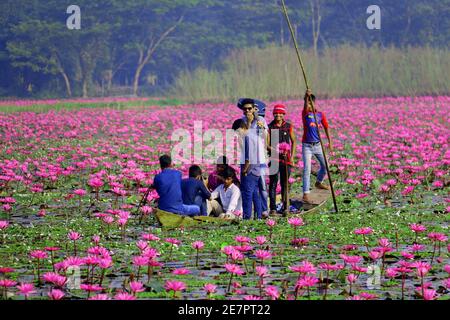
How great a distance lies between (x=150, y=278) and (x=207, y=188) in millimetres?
3758

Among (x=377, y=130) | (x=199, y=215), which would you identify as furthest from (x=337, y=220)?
(x=377, y=130)

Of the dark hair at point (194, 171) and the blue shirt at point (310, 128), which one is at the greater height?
the blue shirt at point (310, 128)

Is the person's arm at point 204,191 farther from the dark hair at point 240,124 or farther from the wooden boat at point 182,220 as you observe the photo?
the dark hair at point 240,124

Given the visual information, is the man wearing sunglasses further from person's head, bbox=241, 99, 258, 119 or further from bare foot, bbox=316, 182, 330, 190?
bare foot, bbox=316, 182, 330, 190

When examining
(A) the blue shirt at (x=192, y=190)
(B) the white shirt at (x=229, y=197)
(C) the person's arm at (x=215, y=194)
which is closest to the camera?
(A) the blue shirt at (x=192, y=190)

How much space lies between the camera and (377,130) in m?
21.6

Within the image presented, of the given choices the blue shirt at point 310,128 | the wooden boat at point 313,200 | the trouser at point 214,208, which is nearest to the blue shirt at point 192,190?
the trouser at point 214,208

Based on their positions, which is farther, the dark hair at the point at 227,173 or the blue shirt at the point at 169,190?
the dark hair at the point at 227,173

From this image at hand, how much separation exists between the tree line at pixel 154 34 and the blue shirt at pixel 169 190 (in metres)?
43.9

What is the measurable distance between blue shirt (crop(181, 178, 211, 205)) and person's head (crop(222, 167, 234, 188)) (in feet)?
1.17

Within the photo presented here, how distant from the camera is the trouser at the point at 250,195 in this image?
405 inches

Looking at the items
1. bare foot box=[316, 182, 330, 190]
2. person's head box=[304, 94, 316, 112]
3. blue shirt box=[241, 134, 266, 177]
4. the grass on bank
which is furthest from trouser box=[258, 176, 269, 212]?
the grass on bank

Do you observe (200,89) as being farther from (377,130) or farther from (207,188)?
(207,188)

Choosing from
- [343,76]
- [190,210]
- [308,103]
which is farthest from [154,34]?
[190,210]
